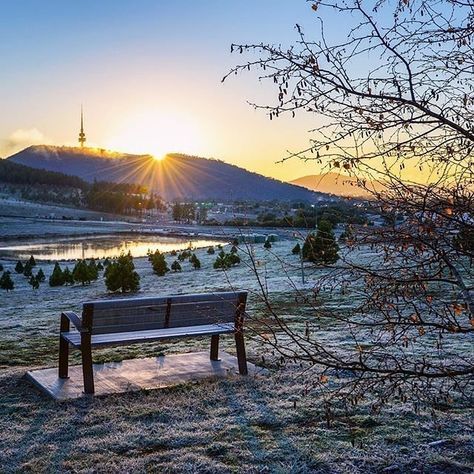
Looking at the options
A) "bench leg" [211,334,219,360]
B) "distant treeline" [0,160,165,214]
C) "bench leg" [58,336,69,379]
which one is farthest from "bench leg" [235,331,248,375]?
"distant treeline" [0,160,165,214]

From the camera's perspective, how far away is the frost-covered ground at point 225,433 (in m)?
4.19

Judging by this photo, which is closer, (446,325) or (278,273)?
(446,325)

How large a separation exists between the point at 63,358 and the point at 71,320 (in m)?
0.42

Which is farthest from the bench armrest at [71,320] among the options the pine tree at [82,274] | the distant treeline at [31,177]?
A: the distant treeline at [31,177]

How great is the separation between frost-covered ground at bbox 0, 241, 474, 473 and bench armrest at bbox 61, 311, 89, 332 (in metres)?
0.65

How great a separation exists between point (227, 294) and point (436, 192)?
13.1 ft

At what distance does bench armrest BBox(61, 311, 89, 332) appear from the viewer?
19.8 feet

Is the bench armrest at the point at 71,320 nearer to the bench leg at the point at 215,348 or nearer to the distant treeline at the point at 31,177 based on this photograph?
the bench leg at the point at 215,348

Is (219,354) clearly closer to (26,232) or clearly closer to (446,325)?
(446,325)

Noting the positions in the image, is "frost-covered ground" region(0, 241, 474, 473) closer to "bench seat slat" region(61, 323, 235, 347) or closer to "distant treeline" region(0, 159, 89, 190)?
"bench seat slat" region(61, 323, 235, 347)

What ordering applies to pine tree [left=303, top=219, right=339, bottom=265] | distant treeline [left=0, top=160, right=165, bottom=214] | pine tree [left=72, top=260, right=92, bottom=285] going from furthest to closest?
distant treeline [left=0, top=160, right=165, bottom=214] < pine tree [left=72, top=260, right=92, bottom=285] < pine tree [left=303, top=219, right=339, bottom=265]

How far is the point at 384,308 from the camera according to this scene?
3115mm

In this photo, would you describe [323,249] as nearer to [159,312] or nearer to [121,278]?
[159,312]

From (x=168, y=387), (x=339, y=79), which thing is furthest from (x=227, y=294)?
(x=339, y=79)
